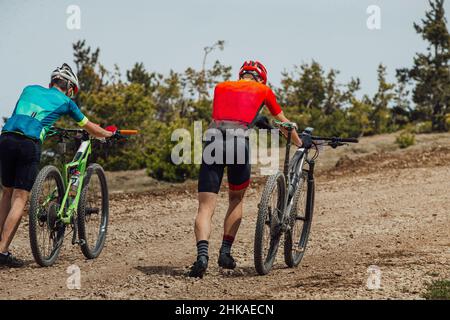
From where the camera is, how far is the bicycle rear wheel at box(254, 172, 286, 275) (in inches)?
299

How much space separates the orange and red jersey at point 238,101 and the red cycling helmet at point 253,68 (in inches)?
11.5

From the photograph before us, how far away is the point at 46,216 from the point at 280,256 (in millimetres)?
2847

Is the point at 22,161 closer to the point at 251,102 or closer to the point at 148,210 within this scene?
the point at 251,102

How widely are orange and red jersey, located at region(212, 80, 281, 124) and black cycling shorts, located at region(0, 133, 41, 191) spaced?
2.13 m

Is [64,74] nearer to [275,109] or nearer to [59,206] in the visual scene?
[59,206]

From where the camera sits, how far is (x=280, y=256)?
9.52m

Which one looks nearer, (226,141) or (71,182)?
(226,141)

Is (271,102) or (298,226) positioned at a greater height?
(271,102)

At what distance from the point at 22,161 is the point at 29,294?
64.9 inches

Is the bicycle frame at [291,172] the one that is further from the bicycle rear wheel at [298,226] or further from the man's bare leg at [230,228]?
the man's bare leg at [230,228]

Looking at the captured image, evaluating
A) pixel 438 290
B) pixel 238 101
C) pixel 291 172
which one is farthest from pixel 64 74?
pixel 438 290

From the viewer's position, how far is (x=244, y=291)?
7281 mm

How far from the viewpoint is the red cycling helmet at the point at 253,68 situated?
26.7 feet
